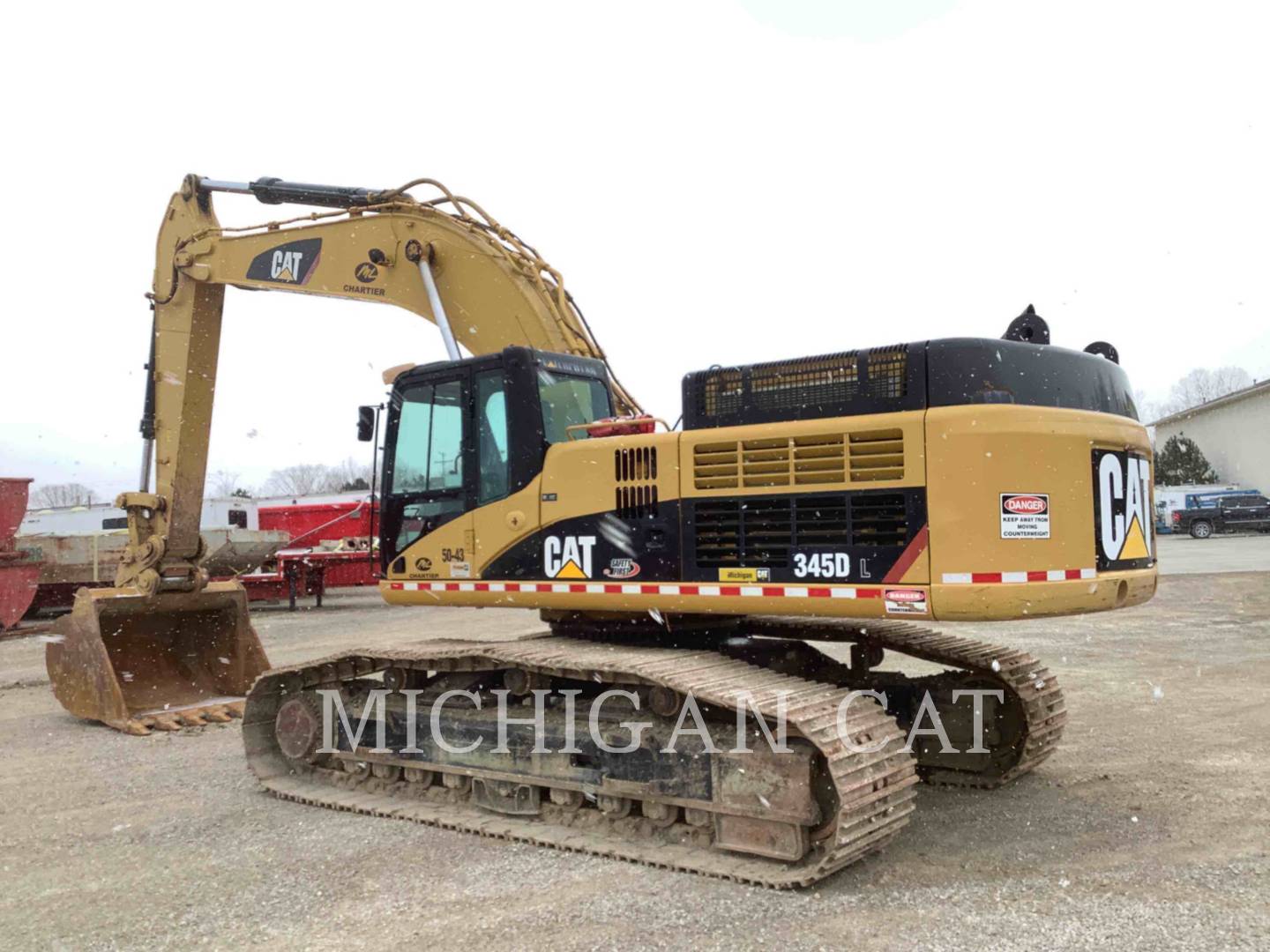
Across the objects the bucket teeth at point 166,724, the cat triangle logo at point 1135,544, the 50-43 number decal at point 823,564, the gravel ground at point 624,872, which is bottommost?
the gravel ground at point 624,872

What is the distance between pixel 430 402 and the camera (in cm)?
730

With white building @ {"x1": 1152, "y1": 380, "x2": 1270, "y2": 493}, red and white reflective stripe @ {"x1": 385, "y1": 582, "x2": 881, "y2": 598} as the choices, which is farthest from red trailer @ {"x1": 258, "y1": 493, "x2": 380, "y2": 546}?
white building @ {"x1": 1152, "y1": 380, "x2": 1270, "y2": 493}

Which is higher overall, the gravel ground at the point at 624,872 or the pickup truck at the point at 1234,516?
the pickup truck at the point at 1234,516

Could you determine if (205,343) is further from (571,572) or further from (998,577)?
(998,577)

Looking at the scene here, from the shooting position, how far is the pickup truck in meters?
37.6

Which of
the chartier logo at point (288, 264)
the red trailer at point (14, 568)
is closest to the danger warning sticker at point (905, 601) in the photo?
the chartier logo at point (288, 264)

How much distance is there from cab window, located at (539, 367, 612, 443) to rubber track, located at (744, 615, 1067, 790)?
1.73m

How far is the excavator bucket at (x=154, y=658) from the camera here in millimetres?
9430

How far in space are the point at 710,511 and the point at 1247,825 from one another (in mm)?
3429

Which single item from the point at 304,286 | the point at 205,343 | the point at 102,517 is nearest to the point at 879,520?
the point at 304,286

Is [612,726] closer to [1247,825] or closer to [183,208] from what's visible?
[1247,825]

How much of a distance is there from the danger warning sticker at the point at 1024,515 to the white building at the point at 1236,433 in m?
49.1

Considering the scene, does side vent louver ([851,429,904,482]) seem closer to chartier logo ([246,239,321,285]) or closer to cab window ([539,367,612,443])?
cab window ([539,367,612,443])
